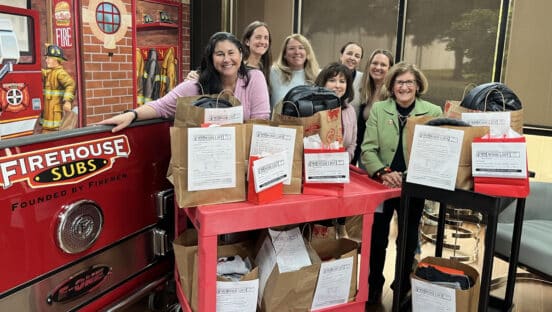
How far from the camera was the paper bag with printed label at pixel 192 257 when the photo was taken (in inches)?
66.9

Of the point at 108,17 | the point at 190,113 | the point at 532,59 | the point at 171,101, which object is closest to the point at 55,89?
the point at 108,17

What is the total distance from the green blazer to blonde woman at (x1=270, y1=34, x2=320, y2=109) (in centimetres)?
61

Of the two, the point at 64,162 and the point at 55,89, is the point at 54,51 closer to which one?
the point at 55,89

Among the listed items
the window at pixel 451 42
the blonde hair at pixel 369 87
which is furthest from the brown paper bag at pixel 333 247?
the window at pixel 451 42

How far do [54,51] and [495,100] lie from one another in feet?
9.33

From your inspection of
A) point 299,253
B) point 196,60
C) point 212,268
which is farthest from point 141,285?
point 196,60

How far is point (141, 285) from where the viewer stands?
6.53ft

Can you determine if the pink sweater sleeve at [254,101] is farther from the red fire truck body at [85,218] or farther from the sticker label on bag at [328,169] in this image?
the sticker label on bag at [328,169]

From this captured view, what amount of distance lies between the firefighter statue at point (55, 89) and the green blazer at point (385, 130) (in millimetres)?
2295

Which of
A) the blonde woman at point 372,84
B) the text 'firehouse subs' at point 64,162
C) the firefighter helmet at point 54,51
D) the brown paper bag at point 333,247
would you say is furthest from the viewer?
the firefighter helmet at point 54,51

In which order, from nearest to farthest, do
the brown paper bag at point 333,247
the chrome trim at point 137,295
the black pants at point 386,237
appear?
1. the chrome trim at point 137,295
2. the brown paper bag at point 333,247
3. the black pants at point 386,237

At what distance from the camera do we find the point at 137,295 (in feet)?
6.33

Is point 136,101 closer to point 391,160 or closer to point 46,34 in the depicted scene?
point 46,34

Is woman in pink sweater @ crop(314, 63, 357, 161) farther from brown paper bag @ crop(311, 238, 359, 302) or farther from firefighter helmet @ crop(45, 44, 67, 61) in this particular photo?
firefighter helmet @ crop(45, 44, 67, 61)
